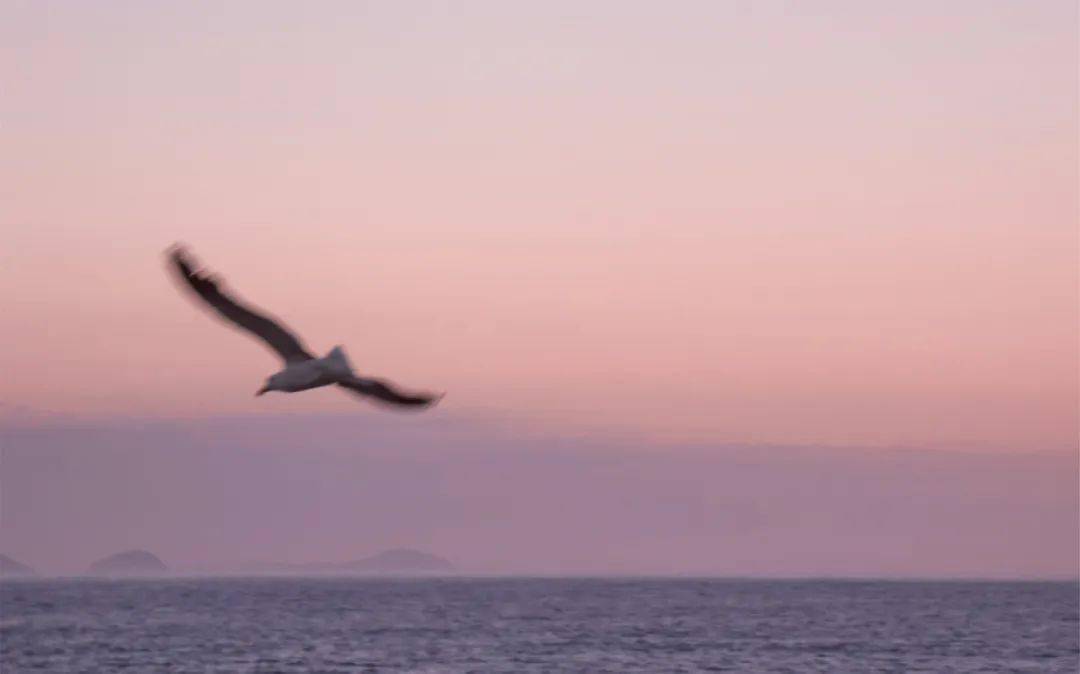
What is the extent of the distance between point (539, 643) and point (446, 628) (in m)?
14.9

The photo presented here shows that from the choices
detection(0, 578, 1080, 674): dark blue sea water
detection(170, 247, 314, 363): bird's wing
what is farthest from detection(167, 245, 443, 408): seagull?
detection(0, 578, 1080, 674): dark blue sea water

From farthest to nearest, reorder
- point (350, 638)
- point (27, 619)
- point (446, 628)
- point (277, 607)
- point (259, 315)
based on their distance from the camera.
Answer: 1. point (277, 607)
2. point (27, 619)
3. point (446, 628)
4. point (350, 638)
5. point (259, 315)

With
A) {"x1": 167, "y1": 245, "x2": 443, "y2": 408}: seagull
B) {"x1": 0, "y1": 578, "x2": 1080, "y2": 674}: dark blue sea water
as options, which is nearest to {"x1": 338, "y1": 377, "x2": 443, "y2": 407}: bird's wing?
{"x1": 167, "y1": 245, "x2": 443, "y2": 408}: seagull

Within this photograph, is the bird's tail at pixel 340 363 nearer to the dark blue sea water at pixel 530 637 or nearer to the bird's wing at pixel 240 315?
the bird's wing at pixel 240 315

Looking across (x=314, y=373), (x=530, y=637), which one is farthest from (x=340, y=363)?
(x=530, y=637)

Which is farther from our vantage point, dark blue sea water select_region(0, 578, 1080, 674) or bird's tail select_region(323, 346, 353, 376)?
dark blue sea water select_region(0, 578, 1080, 674)

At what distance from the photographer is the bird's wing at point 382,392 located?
690 inches

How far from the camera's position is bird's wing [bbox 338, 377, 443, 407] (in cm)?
1752

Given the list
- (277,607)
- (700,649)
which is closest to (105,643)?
(700,649)

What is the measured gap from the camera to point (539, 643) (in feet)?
275

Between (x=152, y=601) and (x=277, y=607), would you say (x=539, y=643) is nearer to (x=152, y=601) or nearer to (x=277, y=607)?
(x=277, y=607)

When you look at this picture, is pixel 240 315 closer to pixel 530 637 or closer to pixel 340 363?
pixel 340 363

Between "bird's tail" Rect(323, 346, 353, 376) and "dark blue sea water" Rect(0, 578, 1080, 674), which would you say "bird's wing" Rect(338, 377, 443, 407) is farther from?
"dark blue sea water" Rect(0, 578, 1080, 674)

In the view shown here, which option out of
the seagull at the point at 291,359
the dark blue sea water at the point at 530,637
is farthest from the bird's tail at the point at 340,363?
the dark blue sea water at the point at 530,637
